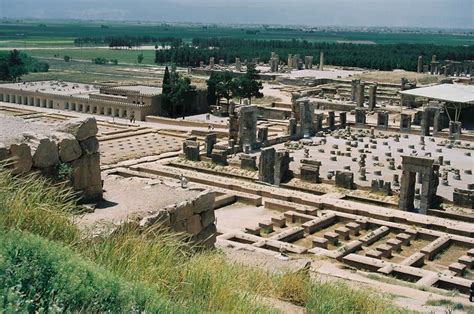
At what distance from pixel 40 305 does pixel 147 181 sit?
7390mm

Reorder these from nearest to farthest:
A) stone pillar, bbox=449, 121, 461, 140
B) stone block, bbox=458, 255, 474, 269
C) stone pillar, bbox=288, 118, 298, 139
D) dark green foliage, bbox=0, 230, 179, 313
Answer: dark green foliage, bbox=0, 230, 179, 313
stone block, bbox=458, 255, 474, 269
stone pillar, bbox=288, 118, 298, 139
stone pillar, bbox=449, 121, 461, 140

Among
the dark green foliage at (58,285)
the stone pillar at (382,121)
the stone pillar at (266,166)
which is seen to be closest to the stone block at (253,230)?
the stone pillar at (266,166)

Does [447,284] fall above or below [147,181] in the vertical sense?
below

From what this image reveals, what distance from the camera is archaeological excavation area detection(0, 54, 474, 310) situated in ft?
36.9

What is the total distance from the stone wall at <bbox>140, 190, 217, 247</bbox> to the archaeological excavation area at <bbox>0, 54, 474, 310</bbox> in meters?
0.03

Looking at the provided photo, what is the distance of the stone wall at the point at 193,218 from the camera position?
10.5 m

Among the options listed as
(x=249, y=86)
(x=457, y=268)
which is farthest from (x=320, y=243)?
(x=249, y=86)

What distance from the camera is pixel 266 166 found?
2769 cm

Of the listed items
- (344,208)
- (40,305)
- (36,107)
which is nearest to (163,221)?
(40,305)

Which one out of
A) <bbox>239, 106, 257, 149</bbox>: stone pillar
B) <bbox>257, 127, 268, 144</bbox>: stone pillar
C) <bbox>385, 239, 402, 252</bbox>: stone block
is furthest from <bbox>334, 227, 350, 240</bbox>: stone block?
<bbox>257, 127, 268, 144</bbox>: stone pillar

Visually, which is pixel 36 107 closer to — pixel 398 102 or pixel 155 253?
pixel 398 102

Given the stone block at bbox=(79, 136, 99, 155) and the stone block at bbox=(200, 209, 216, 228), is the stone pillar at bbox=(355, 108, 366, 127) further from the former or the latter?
the stone block at bbox=(79, 136, 99, 155)

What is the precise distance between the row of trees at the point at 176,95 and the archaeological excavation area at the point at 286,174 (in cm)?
116

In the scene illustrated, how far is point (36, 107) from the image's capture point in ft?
176
